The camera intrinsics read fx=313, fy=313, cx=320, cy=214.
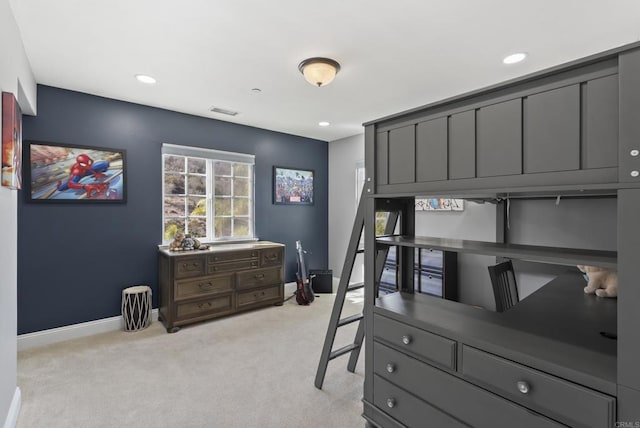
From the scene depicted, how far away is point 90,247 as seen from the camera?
3.37 m

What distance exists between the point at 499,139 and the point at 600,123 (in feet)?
1.08

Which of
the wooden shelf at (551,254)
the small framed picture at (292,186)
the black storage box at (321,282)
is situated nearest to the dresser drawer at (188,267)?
the small framed picture at (292,186)

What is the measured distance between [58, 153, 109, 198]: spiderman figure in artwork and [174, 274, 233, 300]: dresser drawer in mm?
1322

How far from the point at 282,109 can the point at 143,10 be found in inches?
78.5

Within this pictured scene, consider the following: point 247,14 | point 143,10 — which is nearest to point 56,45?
point 143,10

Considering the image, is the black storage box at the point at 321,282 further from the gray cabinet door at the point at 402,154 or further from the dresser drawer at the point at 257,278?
the gray cabinet door at the point at 402,154

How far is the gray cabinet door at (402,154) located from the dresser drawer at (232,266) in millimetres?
2659

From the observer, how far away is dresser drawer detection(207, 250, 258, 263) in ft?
12.2

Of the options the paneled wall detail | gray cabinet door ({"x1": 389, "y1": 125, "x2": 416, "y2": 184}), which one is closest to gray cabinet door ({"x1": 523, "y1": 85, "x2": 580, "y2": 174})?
the paneled wall detail

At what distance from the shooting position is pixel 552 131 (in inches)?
47.2

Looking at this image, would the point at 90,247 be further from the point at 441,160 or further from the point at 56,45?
the point at 441,160

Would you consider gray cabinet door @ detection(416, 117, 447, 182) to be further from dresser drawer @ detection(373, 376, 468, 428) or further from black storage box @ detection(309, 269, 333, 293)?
black storage box @ detection(309, 269, 333, 293)

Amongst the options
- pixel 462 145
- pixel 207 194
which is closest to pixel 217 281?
pixel 207 194

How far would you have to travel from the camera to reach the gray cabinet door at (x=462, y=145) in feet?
4.72
